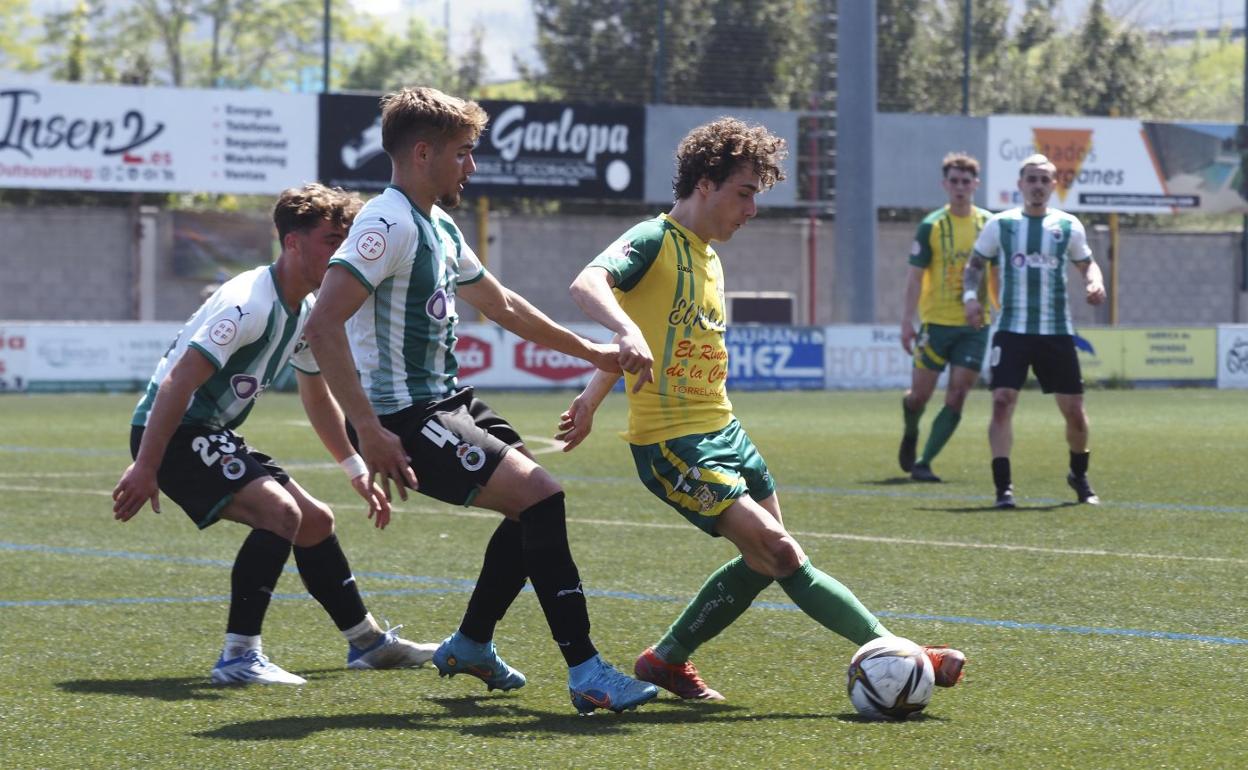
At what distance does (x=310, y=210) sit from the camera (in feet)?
18.3

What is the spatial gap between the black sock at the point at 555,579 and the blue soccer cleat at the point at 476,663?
351 millimetres

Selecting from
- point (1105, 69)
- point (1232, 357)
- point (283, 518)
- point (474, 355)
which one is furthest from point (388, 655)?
point (1105, 69)

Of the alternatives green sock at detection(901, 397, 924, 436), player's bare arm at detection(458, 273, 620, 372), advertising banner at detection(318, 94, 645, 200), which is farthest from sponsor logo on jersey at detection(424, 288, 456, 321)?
advertising banner at detection(318, 94, 645, 200)

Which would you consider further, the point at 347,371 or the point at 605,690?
the point at 605,690

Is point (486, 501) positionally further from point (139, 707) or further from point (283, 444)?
point (283, 444)

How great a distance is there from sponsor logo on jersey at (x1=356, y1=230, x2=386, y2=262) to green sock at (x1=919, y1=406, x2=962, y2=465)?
7.85m

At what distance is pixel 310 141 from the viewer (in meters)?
30.7

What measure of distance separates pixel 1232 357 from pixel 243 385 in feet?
80.5

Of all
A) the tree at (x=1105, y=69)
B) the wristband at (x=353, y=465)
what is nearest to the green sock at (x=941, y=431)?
the wristband at (x=353, y=465)

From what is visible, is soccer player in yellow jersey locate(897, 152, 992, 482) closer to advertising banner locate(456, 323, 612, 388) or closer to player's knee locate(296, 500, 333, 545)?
player's knee locate(296, 500, 333, 545)

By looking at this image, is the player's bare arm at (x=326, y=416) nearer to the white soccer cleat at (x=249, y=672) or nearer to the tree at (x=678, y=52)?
the white soccer cleat at (x=249, y=672)

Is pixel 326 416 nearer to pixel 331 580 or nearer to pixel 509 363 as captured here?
pixel 331 580

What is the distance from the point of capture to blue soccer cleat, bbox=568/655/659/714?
16.3ft

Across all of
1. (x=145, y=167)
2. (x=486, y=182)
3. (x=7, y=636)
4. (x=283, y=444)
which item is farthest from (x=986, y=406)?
(x=7, y=636)
